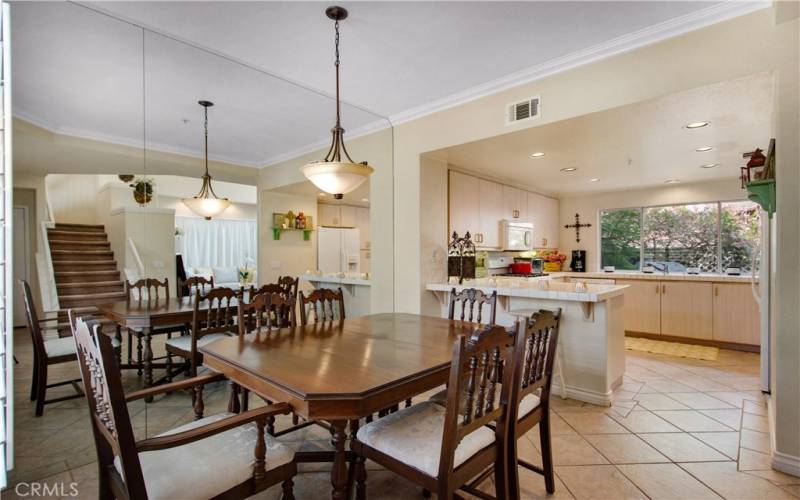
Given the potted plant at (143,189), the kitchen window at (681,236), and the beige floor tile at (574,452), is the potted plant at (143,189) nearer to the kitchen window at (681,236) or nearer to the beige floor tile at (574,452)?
the beige floor tile at (574,452)

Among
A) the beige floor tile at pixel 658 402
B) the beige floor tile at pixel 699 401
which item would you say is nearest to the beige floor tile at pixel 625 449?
the beige floor tile at pixel 658 402

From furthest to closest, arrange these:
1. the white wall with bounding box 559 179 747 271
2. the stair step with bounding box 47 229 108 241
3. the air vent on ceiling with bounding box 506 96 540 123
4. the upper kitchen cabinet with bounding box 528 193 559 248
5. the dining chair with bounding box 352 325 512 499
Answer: the upper kitchen cabinet with bounding box 528 193 559 248 < the white wall with bounding box 559 179 747 271 < the air vent on ceiling with bounding box 506 96 540 123 < the stair step with bounding box 47 229 108 241 < the dining chair with bounding box 352 325 512 499

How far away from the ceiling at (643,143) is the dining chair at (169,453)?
2.86 metres

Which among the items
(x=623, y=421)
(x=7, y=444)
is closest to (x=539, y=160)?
(x=623, y=421)

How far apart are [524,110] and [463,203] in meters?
1.57

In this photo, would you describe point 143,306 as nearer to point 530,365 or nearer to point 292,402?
point 292,402

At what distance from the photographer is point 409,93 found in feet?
11.2

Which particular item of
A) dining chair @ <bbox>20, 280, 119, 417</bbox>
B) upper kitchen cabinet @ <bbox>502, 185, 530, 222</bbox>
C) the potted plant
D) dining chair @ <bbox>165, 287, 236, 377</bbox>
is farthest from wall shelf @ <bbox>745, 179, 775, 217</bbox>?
dining chair @ <bbox>20, 280, 119, 417</bbox>

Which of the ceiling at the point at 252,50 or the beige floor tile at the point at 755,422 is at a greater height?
the ceiling at the point at 252,50

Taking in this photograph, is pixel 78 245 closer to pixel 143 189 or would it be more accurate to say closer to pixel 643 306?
pixel 143 189

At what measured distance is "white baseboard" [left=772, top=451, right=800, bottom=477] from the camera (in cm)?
202

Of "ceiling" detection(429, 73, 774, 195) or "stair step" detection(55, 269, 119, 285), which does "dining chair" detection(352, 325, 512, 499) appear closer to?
"stair step" detection(55, 269, 119, 285)

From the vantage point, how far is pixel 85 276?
7.36ft

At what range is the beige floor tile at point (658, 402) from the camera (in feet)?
9.67
